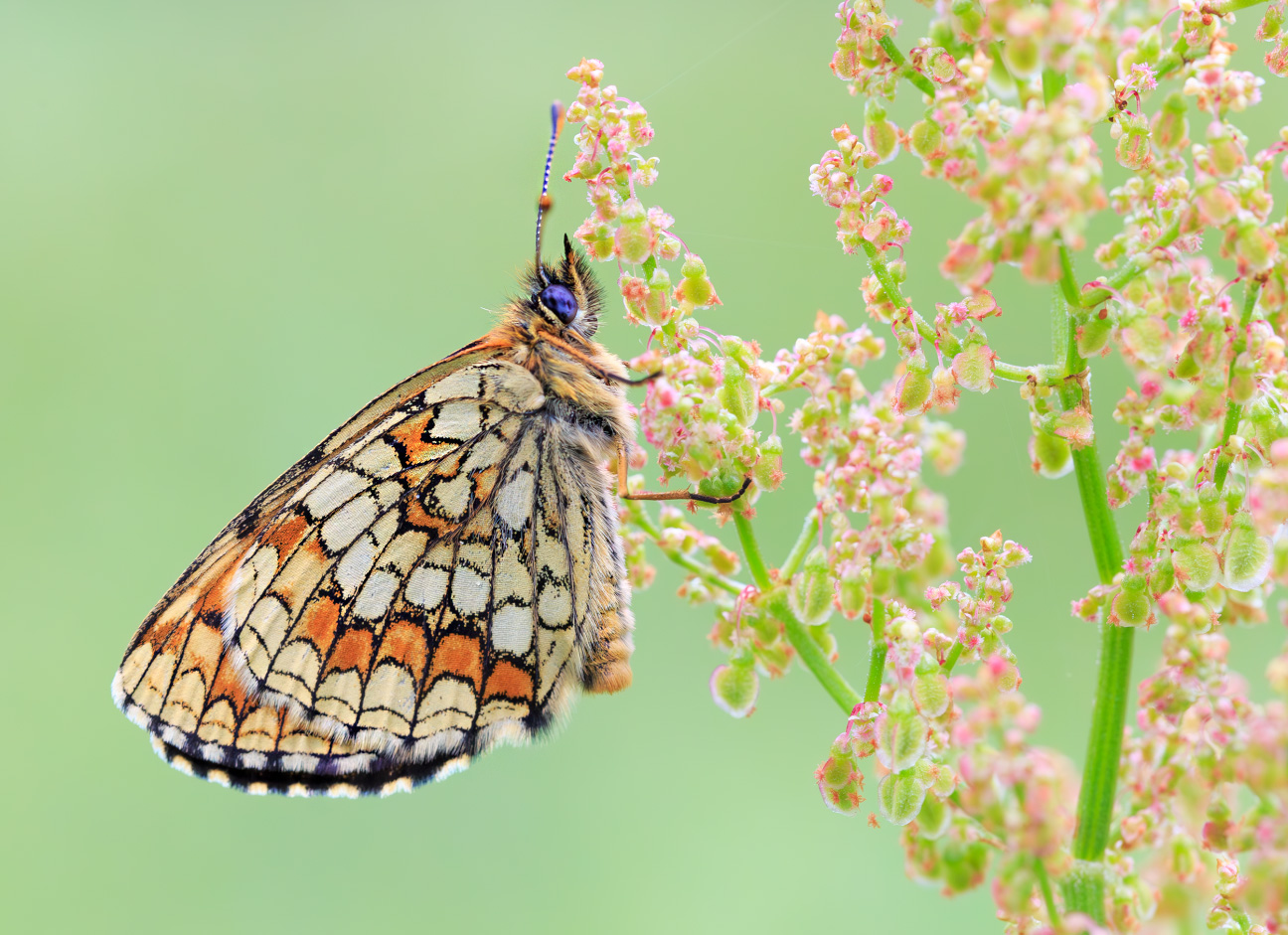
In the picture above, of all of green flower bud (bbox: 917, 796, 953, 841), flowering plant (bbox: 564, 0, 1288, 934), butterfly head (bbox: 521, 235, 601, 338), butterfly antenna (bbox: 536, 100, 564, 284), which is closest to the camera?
flowering plant (bbox: 564, 0, 1288, 934)

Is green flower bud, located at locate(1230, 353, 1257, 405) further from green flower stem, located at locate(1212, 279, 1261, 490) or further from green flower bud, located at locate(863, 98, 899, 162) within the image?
green flower bud, located at locate(863, 98, 899, 162)

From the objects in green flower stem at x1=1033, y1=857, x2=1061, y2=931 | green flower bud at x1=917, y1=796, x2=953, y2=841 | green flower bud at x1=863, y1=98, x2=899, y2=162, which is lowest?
green flower stem at x1=1033, y1=857, x2=1061, y2=931

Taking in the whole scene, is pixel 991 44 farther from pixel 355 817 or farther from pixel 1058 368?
pixel 355 817

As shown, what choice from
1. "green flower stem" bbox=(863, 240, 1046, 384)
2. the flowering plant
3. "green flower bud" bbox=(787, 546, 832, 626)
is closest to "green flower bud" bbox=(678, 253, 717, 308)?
the flowering plant

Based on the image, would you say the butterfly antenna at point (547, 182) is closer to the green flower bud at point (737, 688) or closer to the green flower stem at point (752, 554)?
the green flower stem at point (752, 554)

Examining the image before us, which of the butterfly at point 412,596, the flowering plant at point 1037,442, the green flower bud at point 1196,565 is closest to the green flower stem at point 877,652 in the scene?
the flowering plant at point 1037,442

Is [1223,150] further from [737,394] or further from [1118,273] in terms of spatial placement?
[737,394]

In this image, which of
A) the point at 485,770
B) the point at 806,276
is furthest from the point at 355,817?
the point at 806,276
